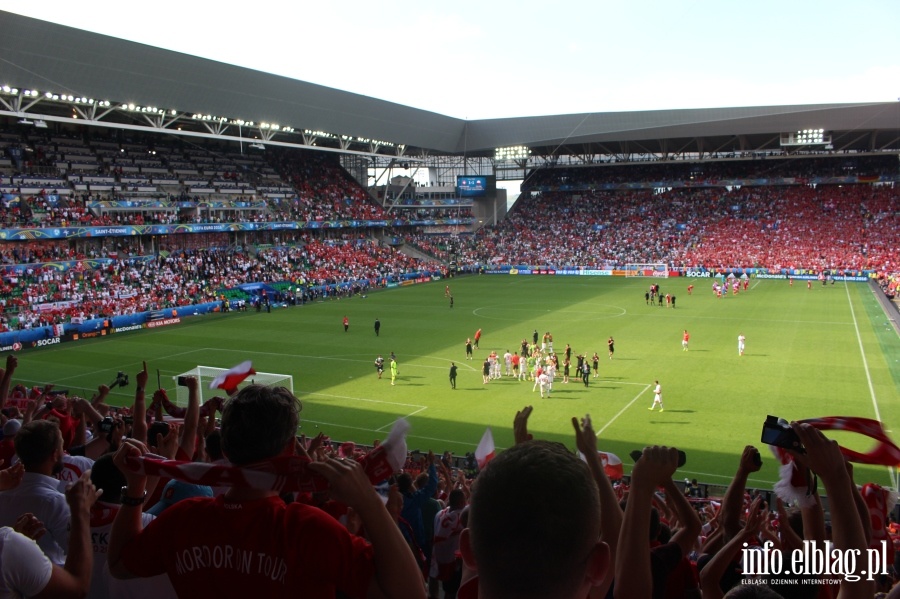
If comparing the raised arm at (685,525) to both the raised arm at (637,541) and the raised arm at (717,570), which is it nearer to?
the raised arm at (717,570)

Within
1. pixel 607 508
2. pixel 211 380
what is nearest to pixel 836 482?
pixel 607 508

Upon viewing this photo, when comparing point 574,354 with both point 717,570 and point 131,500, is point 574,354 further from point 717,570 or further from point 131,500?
point 131,500

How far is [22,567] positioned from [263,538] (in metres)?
1.57

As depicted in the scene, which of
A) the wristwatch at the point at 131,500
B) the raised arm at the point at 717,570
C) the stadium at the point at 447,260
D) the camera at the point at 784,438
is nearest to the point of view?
the camera at the point at 784,438

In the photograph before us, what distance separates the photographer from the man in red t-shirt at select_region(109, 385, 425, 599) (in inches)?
109

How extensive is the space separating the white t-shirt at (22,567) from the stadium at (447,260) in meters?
3.73

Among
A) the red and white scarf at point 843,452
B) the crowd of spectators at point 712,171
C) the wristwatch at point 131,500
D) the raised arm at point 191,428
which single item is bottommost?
the raised arm at point 191,428

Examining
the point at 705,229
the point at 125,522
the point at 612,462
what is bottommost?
the point at 612,462

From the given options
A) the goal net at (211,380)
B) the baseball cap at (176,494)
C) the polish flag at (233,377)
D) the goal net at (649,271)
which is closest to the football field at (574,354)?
the goal net at (211,380)

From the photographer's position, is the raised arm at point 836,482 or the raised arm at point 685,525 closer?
the raised arm at point 836,482

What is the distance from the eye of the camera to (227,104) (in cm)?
5519

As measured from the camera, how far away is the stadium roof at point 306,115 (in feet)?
145

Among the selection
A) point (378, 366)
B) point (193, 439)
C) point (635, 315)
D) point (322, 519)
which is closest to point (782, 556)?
point (322, 519)

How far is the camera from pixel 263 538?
3.07m
